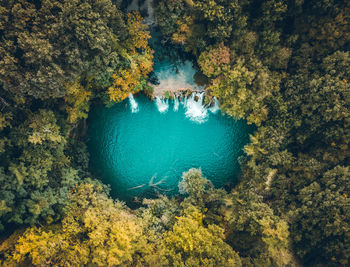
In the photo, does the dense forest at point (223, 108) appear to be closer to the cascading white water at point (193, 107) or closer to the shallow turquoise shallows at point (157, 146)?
the cascading white water at point (193, 107)

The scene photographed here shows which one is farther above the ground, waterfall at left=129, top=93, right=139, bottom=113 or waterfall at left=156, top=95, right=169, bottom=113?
waterfall at left=156, top=95, right=169, bottom=113

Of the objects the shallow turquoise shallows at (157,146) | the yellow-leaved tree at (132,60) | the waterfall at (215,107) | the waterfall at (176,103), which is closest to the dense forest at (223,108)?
the yellow-leaved tree at (132,60)

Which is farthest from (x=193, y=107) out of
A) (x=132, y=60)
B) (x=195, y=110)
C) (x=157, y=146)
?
(x=132, y=60)

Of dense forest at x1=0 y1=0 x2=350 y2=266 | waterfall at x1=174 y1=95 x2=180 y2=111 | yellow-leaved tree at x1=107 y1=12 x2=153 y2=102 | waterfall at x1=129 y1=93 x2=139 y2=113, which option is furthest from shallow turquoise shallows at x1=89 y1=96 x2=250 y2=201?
yellow-leaved tree at x1=107 y1=12 x2=153 y2=102

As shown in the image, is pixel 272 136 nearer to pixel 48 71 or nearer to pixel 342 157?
pixel 342 157

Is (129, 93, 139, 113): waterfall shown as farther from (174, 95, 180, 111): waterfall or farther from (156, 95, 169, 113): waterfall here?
(174, 95, 180, 111): waterfall

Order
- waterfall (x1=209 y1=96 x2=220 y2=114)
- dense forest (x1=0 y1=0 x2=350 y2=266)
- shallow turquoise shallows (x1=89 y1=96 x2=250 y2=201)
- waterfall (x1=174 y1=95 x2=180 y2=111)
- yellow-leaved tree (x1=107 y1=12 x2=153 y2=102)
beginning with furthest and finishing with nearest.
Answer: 1. shallow turquoise shallows (x1=89 y1=96 x2=250 y2=201)
2. waterfall (x1=209 y1=96 x2=220 y2=114)
3. waterfall (x1=174 y1=95 x2=180 y2=111)
4. yellow-leaved tree (x1=107 y1=12 x2=153 y2=102)
5. dense forest (x1=0 y1=0 x2=350 y2=266)
